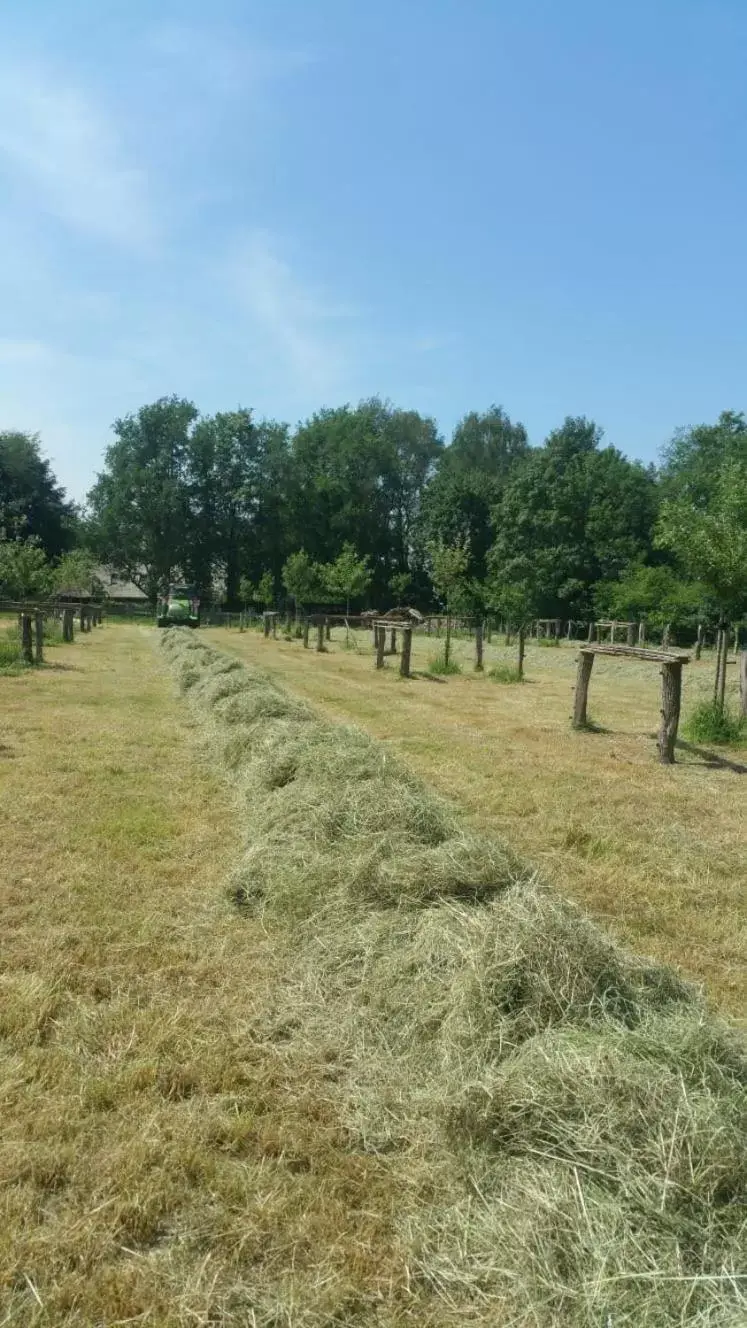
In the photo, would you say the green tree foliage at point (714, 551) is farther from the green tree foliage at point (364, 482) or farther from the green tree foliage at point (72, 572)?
the green tree foliage at point (364, 482)

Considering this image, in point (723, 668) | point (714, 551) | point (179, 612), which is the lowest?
point (179, 612)

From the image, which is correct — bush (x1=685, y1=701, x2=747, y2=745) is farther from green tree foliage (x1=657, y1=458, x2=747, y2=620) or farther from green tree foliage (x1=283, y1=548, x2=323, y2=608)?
green tree foliage (x1=283, y1=548, x2=323, y2=608)

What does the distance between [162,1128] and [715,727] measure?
32.4 feet

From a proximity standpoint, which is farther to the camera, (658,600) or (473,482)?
(473,482)

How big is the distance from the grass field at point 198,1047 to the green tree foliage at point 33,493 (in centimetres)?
6047

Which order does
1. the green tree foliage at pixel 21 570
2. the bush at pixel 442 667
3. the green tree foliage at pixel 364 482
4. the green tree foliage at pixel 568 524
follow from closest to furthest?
the bush at pixel 442 667
the green tree foliage at pixel 21 570
the green tree foliage at pixel 568 524
the green tree foliage at pixel 364 482

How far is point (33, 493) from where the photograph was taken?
64000 mm

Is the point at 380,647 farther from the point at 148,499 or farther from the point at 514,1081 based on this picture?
the point at 148,499

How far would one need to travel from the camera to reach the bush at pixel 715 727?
35.7 ft

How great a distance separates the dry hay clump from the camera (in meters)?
1.97

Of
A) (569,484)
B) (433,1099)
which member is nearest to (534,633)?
(569,484)

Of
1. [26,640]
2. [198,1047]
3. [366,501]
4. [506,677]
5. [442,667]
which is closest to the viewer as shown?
[198,1047]

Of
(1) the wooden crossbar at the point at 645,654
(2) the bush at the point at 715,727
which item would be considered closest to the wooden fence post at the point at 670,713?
(1) the wooden crossbar at the point at 645,654

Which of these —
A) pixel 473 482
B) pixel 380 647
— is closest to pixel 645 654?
pixel 380 647
